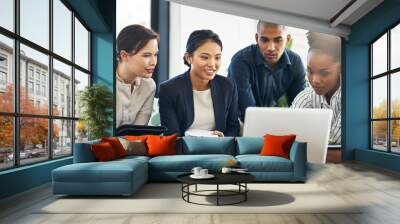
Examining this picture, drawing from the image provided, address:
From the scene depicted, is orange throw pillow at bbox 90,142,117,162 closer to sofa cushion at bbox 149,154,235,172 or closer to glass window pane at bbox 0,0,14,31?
sofa cushion at bbox 149,154,235,172

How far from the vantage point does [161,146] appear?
21.4 feet

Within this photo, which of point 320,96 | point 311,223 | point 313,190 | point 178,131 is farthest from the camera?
point 320,96

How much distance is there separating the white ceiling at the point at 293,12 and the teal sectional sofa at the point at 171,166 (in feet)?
10.6

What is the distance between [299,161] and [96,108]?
13.7 ft

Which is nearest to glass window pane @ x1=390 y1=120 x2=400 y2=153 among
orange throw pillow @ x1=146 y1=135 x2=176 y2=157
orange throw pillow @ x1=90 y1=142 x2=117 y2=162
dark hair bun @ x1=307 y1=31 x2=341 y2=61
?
dark hair bun @ x1=307 y1=31 x2=341 y2=61

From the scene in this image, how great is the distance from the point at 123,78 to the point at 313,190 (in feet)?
16.7

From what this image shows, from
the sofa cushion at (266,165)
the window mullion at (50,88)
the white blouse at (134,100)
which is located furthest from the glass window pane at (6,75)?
the white blouse at (134,100)

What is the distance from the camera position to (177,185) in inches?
224

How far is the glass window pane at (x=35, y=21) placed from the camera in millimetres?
5354

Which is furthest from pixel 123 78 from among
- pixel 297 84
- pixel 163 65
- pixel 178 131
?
pixel 297 84

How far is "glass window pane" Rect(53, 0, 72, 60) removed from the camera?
6.51 meters

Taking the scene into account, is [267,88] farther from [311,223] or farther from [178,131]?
[311,223]

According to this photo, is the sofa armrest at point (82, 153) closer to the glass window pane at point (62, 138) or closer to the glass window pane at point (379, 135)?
the glass window pane at point (62, 138)

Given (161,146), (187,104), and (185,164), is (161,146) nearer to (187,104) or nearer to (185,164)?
(185,164)
